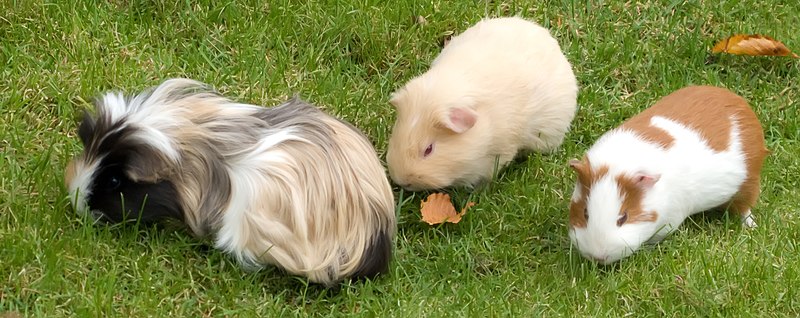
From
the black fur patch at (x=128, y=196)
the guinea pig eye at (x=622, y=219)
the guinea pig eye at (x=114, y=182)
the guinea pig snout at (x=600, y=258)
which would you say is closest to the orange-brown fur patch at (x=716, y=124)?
the guinea pig eye at (x=622, y=219)

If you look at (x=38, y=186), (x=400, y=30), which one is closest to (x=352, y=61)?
(x=400, y=30)

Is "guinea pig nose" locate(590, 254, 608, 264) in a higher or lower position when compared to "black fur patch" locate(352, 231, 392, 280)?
lower

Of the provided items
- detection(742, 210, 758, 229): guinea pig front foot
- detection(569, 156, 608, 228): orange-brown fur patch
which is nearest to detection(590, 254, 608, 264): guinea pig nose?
detection(569, 156, 608, 228): orange-brown fur patch

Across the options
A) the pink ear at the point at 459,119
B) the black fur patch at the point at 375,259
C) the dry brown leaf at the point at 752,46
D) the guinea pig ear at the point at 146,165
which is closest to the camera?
the guinea pig ear at the point at 146,165

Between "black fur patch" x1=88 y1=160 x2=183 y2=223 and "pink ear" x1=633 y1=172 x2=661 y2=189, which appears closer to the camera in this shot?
"black fur patch" x1=88 y1=160 x2=183 y2=223

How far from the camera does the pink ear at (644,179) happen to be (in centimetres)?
332

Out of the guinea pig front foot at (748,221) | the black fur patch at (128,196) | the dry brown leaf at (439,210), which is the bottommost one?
the guinea pig front foot at (748,221)

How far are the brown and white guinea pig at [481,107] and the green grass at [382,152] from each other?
0.13 m

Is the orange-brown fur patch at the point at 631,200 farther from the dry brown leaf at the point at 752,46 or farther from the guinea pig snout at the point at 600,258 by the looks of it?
the dry brown leaf at the point at 752,46

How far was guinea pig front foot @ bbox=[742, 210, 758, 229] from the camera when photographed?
3.68 metres

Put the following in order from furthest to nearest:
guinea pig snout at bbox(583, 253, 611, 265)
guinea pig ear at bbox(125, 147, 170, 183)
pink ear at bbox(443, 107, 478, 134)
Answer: pink ear at bbox(443, 107, 478, 134) < guinea pig snout at bbox(583, 253, 611, 265) < guinea pig ear at bbox(125, 147, 170, 183)

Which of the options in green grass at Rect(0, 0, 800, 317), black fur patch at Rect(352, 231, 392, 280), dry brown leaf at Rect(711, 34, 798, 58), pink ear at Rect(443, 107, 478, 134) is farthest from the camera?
dry brown leaf at Rect(711, 34, 798, 58)

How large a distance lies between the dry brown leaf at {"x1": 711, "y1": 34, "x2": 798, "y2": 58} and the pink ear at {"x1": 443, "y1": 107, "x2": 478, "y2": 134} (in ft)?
5.20

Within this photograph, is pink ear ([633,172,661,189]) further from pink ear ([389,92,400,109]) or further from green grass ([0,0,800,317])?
pink ear ([389,92,400,109])
